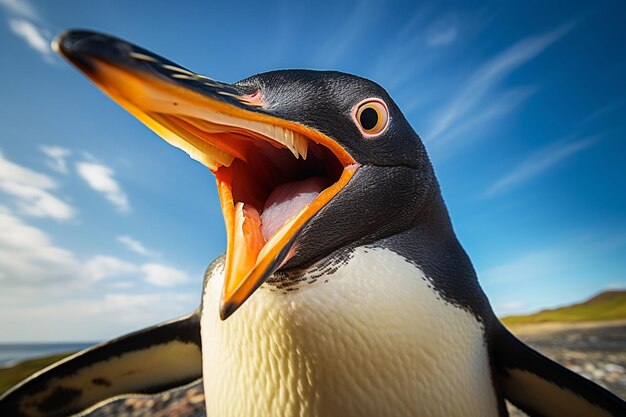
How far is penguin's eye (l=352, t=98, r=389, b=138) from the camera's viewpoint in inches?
41.6

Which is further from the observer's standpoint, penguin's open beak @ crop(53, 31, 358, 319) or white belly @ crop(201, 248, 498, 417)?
white belly @ crop(201, 248, 498, 417)

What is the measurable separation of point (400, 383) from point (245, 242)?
601mm

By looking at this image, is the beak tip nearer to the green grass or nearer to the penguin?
the penguin

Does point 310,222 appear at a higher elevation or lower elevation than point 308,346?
higher

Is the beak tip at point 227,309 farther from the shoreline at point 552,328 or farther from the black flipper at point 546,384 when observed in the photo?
the shoreline at point 552,328

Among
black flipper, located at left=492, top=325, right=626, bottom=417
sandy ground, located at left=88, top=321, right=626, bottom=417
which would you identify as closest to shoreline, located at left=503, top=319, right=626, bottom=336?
sandy ground, located at left=88, top=321, right=626, bottom=417

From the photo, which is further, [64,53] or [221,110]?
[221,110]

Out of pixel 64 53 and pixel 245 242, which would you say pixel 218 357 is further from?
pixel 64 53

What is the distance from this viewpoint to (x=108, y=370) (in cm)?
181

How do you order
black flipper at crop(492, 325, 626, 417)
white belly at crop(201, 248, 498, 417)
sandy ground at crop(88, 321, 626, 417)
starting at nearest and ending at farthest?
white belly at crop(201, 248, 498, 417) → black flipper at crop(492, 325, 626, 417) → sandy ground at crop(88, 321, 626, 417)

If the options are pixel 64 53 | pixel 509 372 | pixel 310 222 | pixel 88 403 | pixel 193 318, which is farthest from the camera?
pixel 88 403

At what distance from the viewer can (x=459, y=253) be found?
4.45 feet

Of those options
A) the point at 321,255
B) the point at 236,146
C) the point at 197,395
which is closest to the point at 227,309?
the point at 321,255

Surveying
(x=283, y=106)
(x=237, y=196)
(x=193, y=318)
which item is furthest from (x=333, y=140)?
(x=193, y=318)
